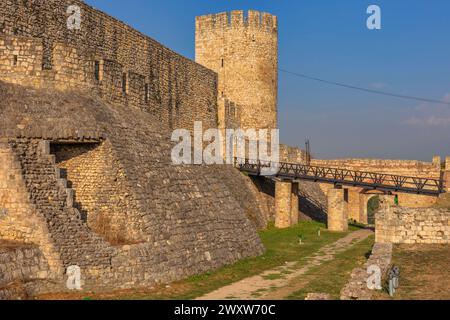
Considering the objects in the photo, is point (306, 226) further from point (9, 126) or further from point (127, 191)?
point (9, 126)

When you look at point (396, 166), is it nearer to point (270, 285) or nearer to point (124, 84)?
point (124, 84)

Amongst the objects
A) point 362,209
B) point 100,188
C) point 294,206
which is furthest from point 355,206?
point 100,188

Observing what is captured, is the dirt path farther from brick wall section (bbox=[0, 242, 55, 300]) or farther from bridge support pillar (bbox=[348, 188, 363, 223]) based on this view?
bridge support pillar (bbox=[348, 188, 363, 223])

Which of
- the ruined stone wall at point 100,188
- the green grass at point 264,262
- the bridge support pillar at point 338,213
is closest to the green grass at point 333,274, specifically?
the green grass at point 264,262

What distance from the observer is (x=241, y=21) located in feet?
100

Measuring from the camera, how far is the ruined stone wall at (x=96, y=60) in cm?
1259

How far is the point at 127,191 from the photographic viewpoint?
12.3m

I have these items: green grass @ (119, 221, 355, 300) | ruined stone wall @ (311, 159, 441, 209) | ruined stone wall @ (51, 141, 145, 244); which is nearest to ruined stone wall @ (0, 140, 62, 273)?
ruined stone wall @ (51, 141, 145, 244)

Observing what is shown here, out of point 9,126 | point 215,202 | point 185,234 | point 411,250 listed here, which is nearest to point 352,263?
point 411,250

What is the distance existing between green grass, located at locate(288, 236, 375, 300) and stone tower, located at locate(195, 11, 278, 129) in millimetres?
13947

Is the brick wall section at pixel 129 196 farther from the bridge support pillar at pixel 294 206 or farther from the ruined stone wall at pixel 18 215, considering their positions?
the bridge support pillar at pixel 294 206

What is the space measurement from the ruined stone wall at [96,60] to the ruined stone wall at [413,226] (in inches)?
310

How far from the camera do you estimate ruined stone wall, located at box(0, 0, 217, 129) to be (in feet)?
41.3

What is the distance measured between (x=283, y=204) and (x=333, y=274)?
1258 centimetres
